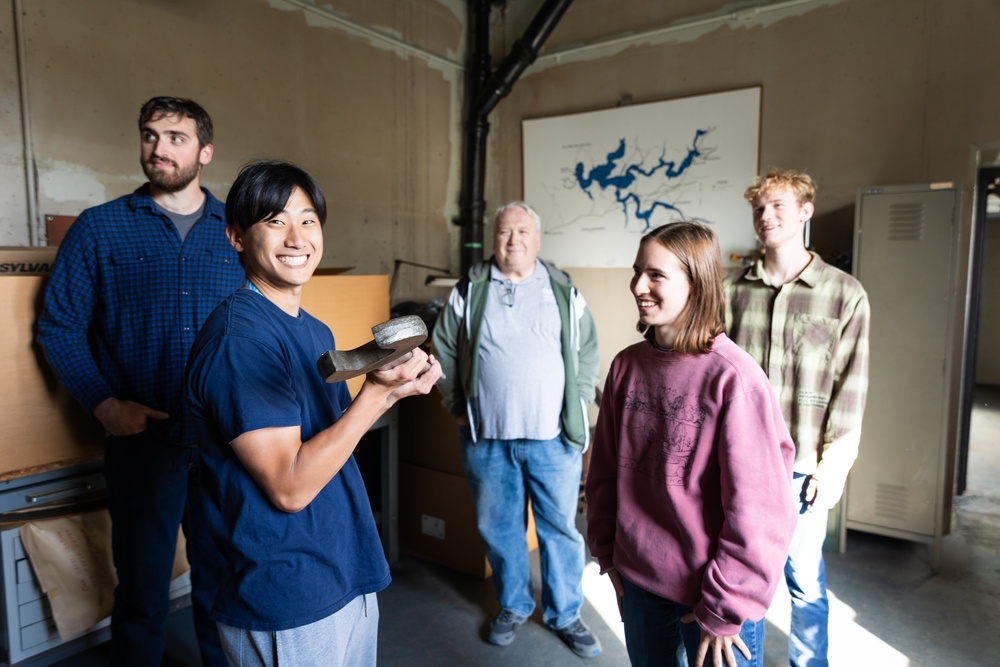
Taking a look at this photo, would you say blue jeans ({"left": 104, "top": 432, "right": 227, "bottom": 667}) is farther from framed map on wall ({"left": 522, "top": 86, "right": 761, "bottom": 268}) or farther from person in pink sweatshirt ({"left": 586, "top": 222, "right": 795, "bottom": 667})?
framed map on wall ({"left": 522, "top": 86, "right": 761, "bottom": 268})

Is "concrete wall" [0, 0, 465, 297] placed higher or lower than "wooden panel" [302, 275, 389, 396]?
higher

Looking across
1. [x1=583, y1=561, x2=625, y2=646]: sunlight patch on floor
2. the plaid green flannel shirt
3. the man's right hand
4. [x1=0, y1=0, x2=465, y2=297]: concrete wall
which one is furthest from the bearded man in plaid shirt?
[x1=0, y1=0, x2=465, y2=297]: concrete wall

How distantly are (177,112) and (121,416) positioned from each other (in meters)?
0.84

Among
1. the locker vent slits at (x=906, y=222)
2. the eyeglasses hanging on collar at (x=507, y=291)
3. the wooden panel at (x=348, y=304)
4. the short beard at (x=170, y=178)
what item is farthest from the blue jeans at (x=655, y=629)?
the locker vent slits at (x=906, y=222)

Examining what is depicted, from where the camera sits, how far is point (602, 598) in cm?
253

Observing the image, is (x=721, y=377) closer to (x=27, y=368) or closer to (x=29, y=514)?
(x=27, y=368)

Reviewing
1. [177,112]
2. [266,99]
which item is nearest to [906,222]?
[177,112]

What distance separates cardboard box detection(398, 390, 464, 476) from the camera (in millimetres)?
2801

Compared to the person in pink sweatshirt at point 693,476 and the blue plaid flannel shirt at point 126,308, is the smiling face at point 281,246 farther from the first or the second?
the blue plaid flannel shirt at point 126,308

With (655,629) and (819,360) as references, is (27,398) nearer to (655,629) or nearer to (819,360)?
(655,629)

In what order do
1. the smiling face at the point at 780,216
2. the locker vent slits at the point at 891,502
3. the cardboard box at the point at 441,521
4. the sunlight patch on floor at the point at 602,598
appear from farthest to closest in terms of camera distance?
the locker vent slits at the point at 891,502 < the cardboard box at the point at 441,521 < the sunlight patch on floor at the point at 602,598 < the smiling face at the point at 780,216

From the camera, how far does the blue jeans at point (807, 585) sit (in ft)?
5.66

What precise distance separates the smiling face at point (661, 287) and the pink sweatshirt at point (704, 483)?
0.09 meters

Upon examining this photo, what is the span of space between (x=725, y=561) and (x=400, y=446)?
212 cm
